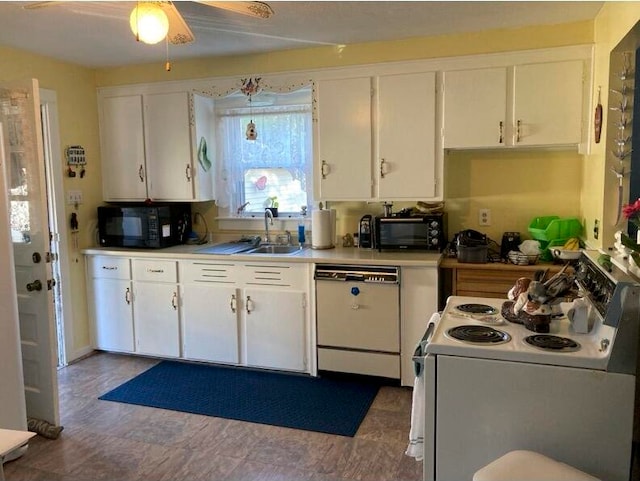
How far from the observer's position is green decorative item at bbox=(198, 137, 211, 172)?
13.4 ft

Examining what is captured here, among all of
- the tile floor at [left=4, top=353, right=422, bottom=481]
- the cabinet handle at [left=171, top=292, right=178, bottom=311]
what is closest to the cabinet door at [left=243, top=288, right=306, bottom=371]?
the cabinet handle at [left=171, top=292, right=178, bottom=311]

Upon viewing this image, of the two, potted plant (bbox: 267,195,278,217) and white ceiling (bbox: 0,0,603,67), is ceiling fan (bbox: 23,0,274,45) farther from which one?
potted plant (bbox: 267,195,278,217)

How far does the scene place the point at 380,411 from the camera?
3.10 metres

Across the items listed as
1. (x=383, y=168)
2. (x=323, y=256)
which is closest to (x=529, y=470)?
(x=323, y=256)

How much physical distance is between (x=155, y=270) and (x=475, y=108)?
8.36 ft

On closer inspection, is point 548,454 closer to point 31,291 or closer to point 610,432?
point 610,432

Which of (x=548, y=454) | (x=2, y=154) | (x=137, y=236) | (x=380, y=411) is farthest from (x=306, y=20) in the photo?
(x=548, y=454)

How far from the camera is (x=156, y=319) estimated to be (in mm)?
3930

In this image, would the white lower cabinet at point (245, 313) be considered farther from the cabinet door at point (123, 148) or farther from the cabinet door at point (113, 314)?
the cabinet door at point (123, 148)

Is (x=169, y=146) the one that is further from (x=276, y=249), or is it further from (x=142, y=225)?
(x=276, y=249)

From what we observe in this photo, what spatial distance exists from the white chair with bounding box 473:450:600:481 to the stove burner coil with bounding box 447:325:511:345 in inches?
14.5

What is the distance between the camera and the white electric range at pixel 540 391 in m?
1.61

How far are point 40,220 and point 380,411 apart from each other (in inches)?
86.6

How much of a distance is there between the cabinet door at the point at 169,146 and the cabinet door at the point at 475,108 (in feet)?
6.53
